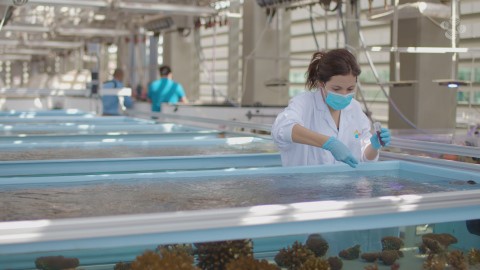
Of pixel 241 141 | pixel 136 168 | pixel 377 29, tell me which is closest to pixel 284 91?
pixel 377 29

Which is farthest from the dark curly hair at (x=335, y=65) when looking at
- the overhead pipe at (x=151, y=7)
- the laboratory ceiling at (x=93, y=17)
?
the overhead pipe at (x=151, y=7)

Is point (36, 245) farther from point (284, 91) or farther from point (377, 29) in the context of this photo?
point (377, 29)

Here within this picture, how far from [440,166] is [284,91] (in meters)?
6.55

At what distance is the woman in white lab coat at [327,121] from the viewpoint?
2.49 m

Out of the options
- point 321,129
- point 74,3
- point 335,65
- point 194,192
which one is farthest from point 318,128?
point 74,3

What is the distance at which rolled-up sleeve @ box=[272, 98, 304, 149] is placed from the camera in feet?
8.44

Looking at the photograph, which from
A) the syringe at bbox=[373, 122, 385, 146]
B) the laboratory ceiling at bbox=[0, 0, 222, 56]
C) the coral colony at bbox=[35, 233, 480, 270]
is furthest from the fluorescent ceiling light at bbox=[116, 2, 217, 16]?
the coral colony at bbox=[35, 233, 480, 270]

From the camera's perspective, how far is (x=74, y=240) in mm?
1373

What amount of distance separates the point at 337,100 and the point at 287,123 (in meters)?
0.22

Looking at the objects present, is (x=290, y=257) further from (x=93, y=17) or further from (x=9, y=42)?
(x=9, y=42)

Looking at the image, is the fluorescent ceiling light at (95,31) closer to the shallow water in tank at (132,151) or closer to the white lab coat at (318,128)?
the shallow water in tank at (132,151)

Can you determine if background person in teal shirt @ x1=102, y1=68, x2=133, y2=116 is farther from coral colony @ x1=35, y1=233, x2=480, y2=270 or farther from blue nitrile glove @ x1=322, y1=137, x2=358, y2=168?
coral colony @ x1=35, y1=233, x2=480, y2=270

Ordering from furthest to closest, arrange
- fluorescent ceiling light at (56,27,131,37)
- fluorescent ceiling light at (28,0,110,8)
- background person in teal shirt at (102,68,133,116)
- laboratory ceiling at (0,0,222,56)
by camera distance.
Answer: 1. fluorescent ceiling light at (56,27,131,37)
2. background person in teal shirt at (102,68,133,116)
3. laboratory ceiling at (0,0,222,56)
4. fluorescent ceiling light at (28,0,110,8)

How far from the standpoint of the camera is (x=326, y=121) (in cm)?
278
